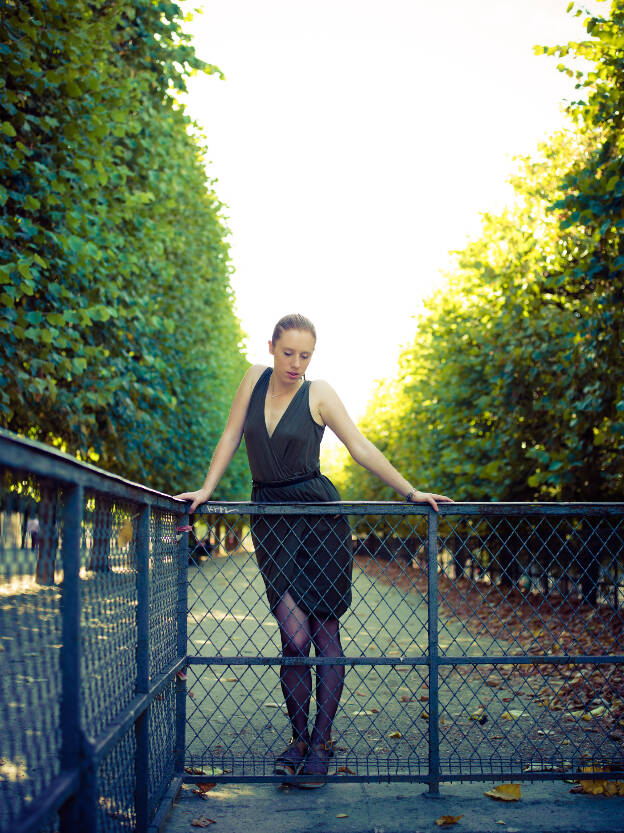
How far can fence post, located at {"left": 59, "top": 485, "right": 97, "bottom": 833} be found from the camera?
83.4 inches

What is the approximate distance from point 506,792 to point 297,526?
1680 millimetres

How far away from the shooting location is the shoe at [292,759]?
446 cm

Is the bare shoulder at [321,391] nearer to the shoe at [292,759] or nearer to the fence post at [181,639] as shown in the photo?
the fence post at [181,639]

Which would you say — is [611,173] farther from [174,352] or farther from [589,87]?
[174,352]

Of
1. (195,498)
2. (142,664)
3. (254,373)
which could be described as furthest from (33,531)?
(254,373)

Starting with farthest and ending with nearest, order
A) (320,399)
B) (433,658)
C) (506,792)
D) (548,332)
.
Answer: (548,332) < (320,399) < (433,658) < (506,792)

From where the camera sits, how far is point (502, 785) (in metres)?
4.43

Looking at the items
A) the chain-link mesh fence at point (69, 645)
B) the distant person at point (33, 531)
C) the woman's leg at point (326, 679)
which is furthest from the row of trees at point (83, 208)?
the distant person at point (33, 531)

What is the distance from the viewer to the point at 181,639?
15.2 feet

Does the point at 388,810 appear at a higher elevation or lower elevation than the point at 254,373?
lower

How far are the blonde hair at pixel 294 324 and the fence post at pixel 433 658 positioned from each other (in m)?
1.17

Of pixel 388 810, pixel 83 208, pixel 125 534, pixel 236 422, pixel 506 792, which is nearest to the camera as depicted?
pixel 125 534

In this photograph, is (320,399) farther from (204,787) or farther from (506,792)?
(506,792)

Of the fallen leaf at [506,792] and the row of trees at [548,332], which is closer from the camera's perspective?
the fallen leaf at [506,792]
